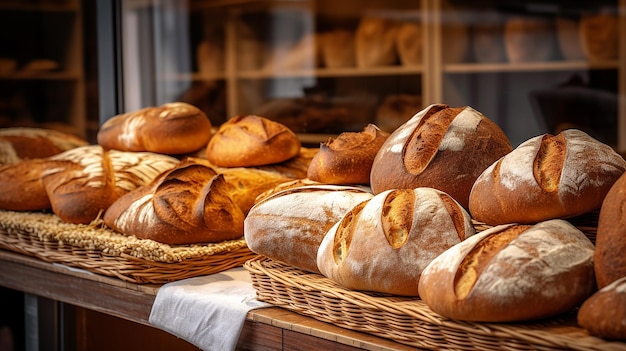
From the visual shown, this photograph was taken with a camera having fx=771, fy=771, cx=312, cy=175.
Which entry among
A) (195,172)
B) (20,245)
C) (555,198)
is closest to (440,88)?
(195,172)

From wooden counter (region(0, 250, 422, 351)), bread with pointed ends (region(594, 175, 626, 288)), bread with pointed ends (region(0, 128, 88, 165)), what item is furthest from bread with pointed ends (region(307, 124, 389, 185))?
bread with pointed ends (region(0, 128, 88, 165))

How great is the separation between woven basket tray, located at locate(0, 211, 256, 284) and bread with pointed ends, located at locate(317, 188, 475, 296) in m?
0.52

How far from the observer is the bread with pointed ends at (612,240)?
1242 mm

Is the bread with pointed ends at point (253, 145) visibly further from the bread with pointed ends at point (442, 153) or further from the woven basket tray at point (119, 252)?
the bread with pointed ends at point (442, 153)

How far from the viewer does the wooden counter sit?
154cm

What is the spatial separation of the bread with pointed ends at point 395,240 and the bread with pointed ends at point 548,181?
8 cm

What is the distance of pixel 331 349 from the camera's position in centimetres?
154

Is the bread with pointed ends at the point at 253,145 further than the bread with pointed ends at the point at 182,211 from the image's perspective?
Yes

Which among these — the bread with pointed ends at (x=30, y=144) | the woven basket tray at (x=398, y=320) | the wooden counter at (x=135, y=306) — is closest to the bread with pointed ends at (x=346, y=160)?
the woven basket tray at (x=398, y=320)

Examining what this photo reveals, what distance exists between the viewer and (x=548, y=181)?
1435 millimetres

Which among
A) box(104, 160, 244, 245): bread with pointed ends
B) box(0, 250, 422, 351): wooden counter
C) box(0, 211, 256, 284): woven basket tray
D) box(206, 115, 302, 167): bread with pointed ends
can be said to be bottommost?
box(0, 250, 422, 351): wooden counter

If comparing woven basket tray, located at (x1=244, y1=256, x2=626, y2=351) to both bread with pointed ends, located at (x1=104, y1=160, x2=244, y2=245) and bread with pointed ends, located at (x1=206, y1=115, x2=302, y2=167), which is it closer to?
bread with pointed ends, located at (x1=104, y1=160, x2=244, y2=245)

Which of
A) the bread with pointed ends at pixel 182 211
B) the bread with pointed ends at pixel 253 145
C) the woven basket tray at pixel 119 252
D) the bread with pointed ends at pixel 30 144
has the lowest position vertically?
the woven basket tray at pixel 119 252

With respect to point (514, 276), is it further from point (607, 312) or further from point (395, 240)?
point (395, 240)
